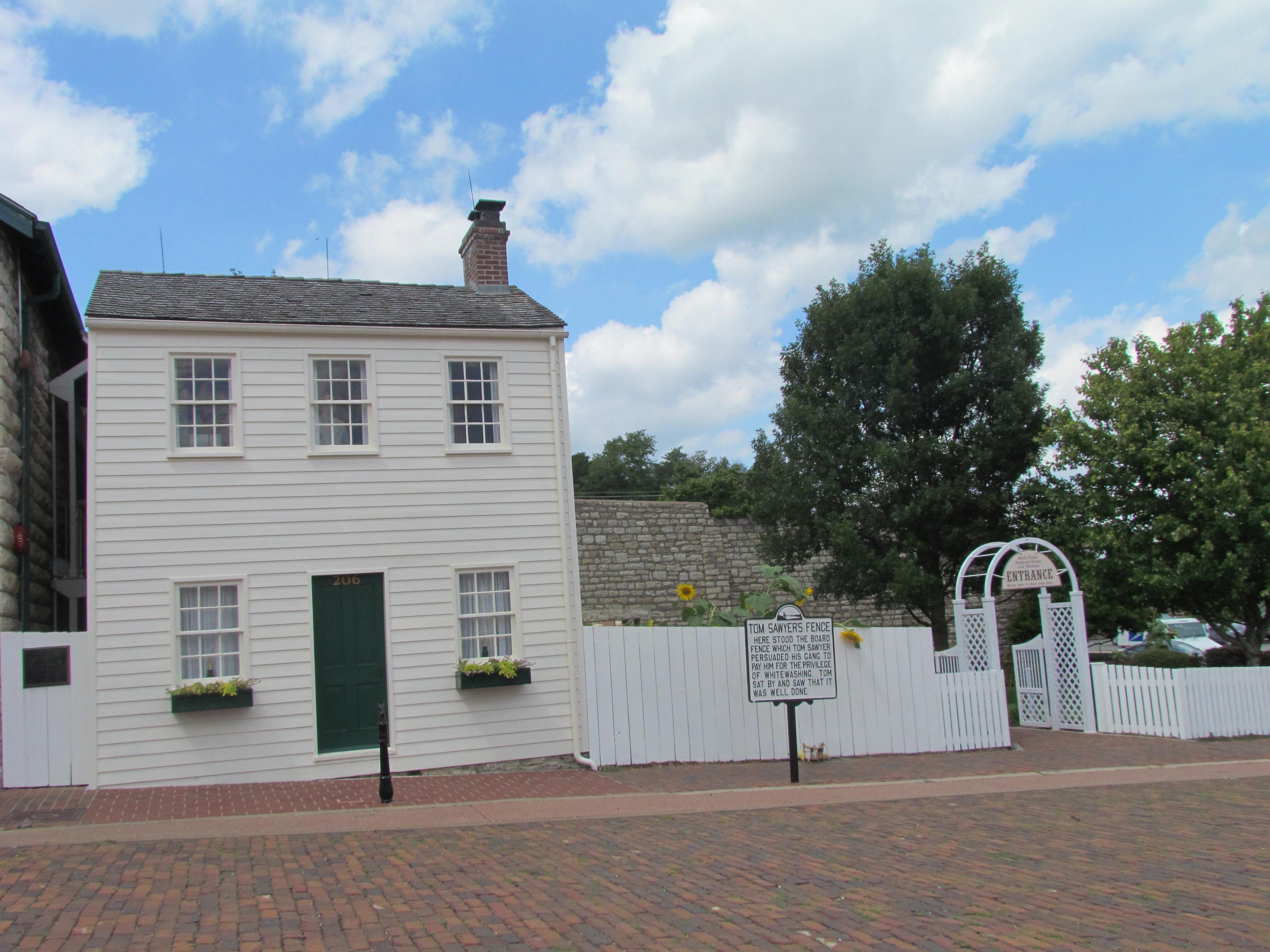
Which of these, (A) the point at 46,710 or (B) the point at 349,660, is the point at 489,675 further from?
(A) the point at 46,710

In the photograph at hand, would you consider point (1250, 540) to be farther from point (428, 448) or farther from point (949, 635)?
point (428, 448)

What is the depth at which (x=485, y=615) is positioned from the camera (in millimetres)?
12508

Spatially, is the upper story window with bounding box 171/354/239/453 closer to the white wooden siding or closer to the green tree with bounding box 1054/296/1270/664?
the white wooden siding

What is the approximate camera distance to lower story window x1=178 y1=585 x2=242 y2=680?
11.5 metres

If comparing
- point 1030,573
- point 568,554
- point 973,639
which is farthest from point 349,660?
point 1030,573

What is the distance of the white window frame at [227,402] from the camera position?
11766 millimetres

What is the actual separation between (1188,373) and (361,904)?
665 inches

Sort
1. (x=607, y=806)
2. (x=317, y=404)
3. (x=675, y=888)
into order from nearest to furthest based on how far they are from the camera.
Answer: (x=675, y=888) < (x=607, y=806) < (x=317, y=404)

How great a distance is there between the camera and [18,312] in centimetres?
1258

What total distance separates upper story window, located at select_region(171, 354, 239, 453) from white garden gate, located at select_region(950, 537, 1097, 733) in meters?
10.9

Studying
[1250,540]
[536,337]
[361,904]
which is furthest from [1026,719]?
[361,904]

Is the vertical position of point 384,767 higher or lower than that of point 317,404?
lower

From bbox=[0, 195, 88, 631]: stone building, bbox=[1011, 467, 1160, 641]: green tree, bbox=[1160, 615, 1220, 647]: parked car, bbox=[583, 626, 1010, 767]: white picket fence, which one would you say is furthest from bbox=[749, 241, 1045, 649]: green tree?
bbox=[1160, 615, 1220, 647]: parked car

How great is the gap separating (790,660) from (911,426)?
10.6m
